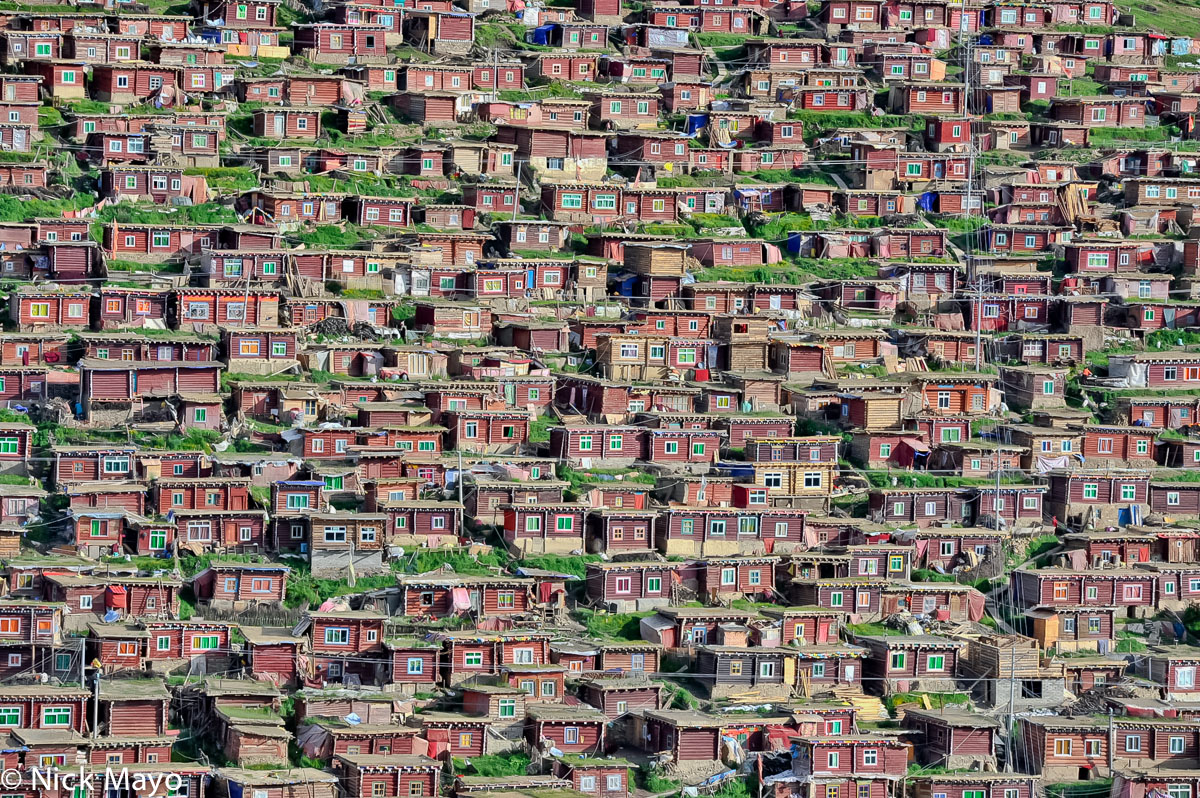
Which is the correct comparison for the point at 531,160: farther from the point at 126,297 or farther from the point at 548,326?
the point at 126,297

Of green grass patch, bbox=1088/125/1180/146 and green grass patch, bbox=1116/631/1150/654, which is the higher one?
green grass patch, bbox=1088/125/1180/146

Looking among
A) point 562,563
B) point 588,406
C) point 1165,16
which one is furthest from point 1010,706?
point 1165,16

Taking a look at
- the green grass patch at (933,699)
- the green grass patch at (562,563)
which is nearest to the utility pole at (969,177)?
the green grass patch at (933,699)

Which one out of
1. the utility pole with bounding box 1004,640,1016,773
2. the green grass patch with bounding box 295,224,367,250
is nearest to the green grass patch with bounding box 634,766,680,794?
the utility pole with bounding box 1004,640,1016,773

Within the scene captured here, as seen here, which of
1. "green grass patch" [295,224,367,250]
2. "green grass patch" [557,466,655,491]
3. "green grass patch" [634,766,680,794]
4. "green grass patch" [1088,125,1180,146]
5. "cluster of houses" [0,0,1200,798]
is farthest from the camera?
"green grass patch" [1088,125,1180,146]

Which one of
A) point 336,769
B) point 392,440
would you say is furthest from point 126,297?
point 336,769

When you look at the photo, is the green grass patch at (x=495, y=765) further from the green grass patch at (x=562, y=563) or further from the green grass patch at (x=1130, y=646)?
the green grass patch at (x=1130, y=646)

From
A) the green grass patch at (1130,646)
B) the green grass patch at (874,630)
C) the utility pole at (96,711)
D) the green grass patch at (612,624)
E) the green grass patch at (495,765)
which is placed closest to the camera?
the utility pole at (96,711)

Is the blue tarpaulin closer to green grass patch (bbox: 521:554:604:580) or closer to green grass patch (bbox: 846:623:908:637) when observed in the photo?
green grass patch (bbox: 521:554:604:580)
